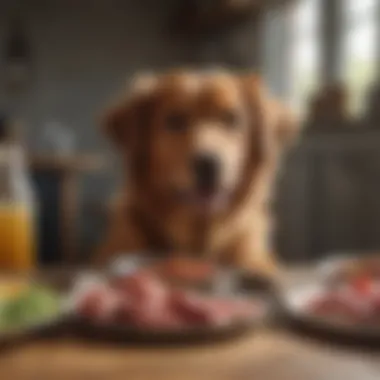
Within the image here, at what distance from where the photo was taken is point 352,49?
10.1 ft

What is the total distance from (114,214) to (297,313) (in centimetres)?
88

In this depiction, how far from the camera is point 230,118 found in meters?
1.61

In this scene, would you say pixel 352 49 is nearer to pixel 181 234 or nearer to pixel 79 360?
pixel 181 234

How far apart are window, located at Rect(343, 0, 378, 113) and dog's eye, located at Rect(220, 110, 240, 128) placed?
1235 millimetres

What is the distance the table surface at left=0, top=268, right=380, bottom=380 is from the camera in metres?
0.56

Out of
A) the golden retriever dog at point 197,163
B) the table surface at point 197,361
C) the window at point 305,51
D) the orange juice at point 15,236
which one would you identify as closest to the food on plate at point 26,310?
the table surface at point 197,361

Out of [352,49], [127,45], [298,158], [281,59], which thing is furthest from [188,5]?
[298,158]

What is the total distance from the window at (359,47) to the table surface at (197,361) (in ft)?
7.27

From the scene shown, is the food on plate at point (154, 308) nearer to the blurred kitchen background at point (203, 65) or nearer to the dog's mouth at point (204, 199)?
the dog's mouth at point (204, 199)

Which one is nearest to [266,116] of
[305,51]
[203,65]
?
[305,51]

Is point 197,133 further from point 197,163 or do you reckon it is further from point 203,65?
point 203,65

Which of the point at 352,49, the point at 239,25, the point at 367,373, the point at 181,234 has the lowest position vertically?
the point at 367,373

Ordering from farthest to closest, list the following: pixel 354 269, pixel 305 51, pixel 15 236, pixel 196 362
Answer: pixel 305 51 < pixel 15 236 < pixel 354 269 < pixel 196 362

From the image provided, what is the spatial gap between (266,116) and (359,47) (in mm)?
1527
